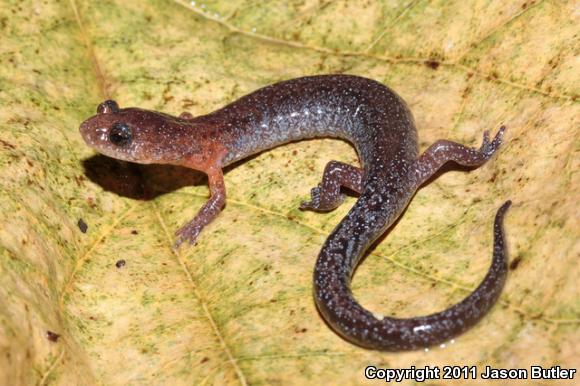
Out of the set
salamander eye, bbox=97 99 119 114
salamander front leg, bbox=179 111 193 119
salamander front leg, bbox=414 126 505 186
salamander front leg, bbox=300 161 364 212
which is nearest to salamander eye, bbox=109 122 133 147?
salamander eye, bbox=97 99 119 114

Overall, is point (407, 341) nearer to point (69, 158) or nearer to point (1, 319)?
point (1, 319)

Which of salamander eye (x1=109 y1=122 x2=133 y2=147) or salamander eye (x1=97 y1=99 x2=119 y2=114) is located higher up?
salamander eye (x1=97 y1=99 x2=119 y2=114)

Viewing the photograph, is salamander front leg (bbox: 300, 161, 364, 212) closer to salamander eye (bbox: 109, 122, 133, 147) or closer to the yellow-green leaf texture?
the yellow-green leaf texture

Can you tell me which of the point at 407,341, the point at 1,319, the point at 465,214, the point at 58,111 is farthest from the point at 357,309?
the point at 58,111

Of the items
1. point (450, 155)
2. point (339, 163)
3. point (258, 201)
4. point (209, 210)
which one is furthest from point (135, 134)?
point (450, 155)

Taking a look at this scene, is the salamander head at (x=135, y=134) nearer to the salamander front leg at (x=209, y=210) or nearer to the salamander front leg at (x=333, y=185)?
the salamander front leg at (x=209, y=210)

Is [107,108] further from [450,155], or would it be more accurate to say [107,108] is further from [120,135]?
[450,155]

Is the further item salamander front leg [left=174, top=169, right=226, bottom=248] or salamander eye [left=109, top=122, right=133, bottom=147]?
salamander eye [left=109, top=122, right=133, bottom=147]
